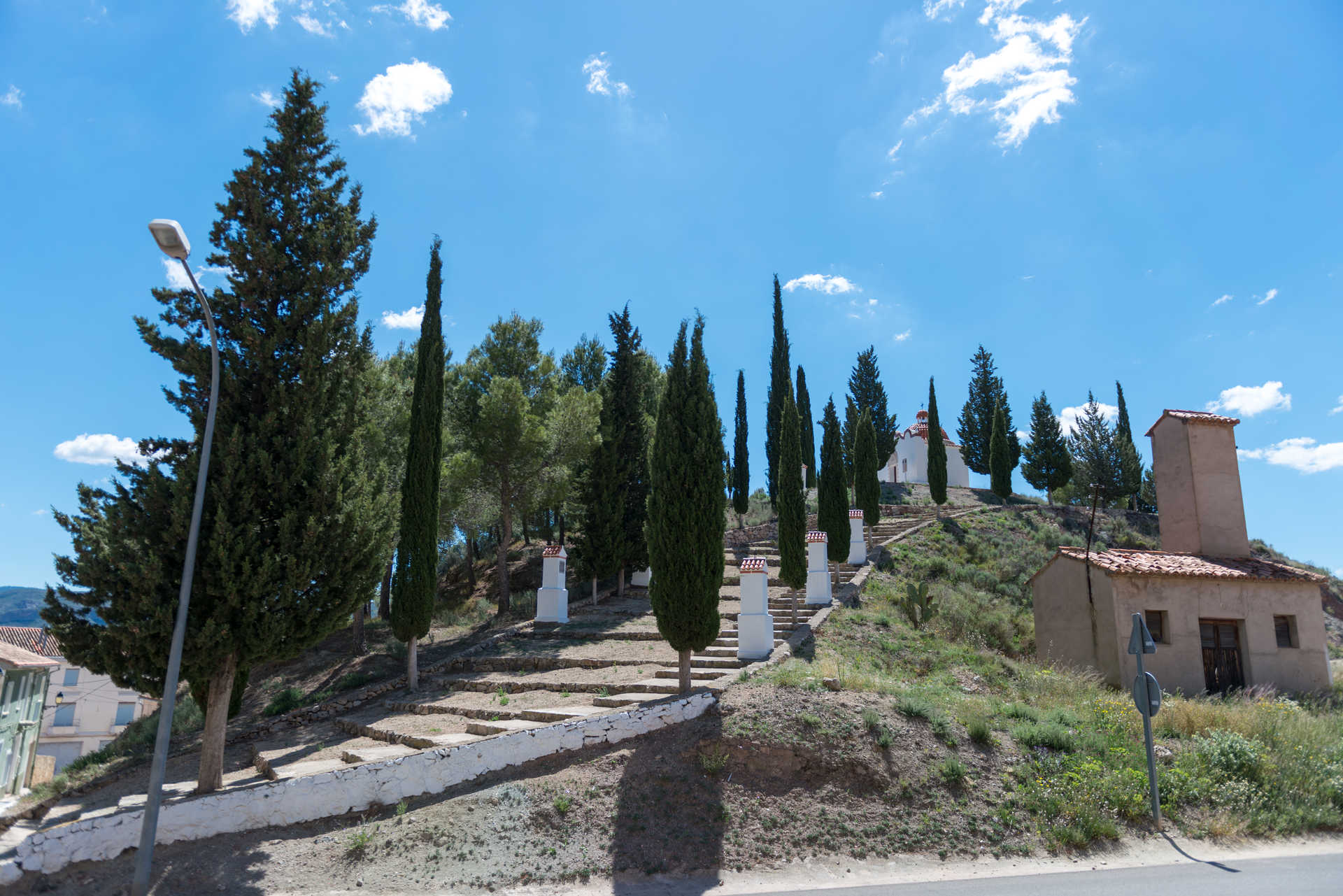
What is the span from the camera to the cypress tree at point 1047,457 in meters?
40.2

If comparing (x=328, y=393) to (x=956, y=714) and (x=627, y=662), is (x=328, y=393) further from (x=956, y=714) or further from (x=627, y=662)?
(x=956, y=714)

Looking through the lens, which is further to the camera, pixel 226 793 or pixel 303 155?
pixel 303 155

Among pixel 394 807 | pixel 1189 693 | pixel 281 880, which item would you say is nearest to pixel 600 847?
pixel 394 807

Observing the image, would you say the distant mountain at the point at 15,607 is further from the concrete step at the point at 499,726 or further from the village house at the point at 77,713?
the concrete step at the point at 499,726

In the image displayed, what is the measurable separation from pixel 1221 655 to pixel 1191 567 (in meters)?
1.86

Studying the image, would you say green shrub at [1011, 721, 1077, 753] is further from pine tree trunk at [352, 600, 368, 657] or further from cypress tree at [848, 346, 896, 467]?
cypress tree at [848, 346, 896, 467]

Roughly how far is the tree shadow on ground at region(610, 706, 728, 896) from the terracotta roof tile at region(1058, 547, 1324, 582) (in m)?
10.3

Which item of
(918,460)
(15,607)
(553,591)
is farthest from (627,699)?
(15,607)

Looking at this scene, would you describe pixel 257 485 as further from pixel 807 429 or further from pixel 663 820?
pixel 807 429

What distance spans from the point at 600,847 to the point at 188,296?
28.1ft

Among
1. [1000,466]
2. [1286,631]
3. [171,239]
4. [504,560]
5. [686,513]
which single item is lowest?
[1286,631]

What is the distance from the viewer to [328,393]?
9.43 m

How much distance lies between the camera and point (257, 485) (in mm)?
8531

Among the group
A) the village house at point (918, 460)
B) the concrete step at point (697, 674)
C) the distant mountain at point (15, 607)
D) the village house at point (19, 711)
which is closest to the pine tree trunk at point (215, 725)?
the concrete step at point (697, 674)
